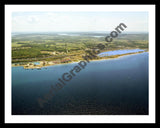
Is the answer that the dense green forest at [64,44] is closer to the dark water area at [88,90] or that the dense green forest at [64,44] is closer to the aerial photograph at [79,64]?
the aerial photograph at [79,64]

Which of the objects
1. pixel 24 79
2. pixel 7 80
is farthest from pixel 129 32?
pixel 7 80

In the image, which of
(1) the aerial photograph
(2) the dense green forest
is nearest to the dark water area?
Result: (1) the aerial photograph

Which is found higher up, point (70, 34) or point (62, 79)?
point (70, 34)

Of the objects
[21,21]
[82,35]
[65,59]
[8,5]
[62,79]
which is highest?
[8,5]

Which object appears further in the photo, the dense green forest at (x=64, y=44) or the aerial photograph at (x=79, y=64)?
the dense green forest at (x=64, y=44)

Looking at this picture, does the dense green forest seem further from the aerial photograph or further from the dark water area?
the dark water area

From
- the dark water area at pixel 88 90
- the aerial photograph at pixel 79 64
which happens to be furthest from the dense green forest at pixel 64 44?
the dark water area at pixel 88 90

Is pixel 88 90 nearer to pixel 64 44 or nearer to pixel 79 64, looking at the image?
pixel 79 64

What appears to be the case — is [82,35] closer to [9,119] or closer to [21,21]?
[21,21]
